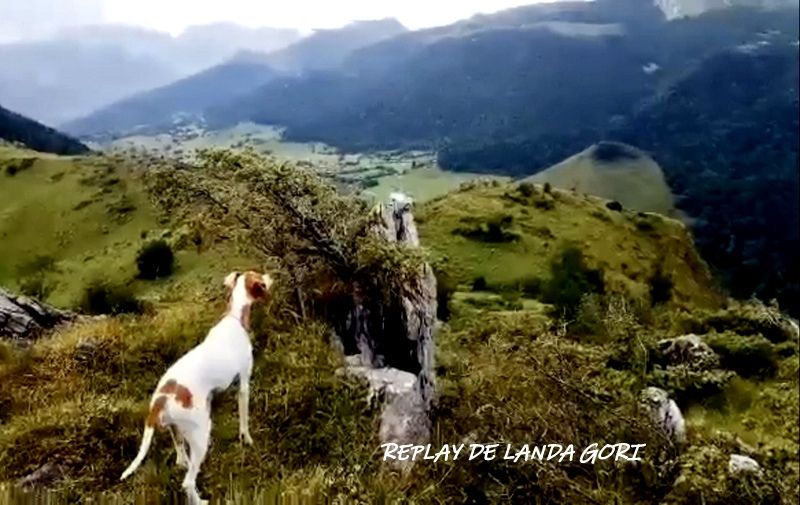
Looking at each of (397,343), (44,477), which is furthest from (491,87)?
(44,477)

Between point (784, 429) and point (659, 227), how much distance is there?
6.08 feet

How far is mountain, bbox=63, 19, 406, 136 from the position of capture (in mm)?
4238

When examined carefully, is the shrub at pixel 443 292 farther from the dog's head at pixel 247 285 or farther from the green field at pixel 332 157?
the dog's head at pixel 247 285

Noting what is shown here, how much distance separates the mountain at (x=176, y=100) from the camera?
421 centimetres

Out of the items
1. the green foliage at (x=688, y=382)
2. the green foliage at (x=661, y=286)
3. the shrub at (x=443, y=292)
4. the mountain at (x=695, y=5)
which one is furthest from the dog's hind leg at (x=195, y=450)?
the mountain at (x=695, y=5)

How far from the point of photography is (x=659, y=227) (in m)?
6.36

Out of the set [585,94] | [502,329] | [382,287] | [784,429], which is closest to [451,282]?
[502,329]

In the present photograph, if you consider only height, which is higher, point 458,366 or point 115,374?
point 115,374

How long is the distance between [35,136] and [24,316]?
2.36 feet

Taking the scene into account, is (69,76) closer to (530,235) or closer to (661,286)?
(530,235)

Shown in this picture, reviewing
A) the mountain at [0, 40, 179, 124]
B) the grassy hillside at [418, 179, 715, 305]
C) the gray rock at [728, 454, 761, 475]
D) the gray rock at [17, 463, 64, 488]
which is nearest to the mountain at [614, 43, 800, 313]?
the grassy hillside at [418, 179, 715, 305]

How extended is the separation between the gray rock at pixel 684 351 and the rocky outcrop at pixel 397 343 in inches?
74.8

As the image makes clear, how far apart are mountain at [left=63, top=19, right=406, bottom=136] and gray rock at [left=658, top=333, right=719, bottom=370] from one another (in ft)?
8.37

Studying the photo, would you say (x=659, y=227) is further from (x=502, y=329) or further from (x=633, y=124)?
(x=502, y=329)
